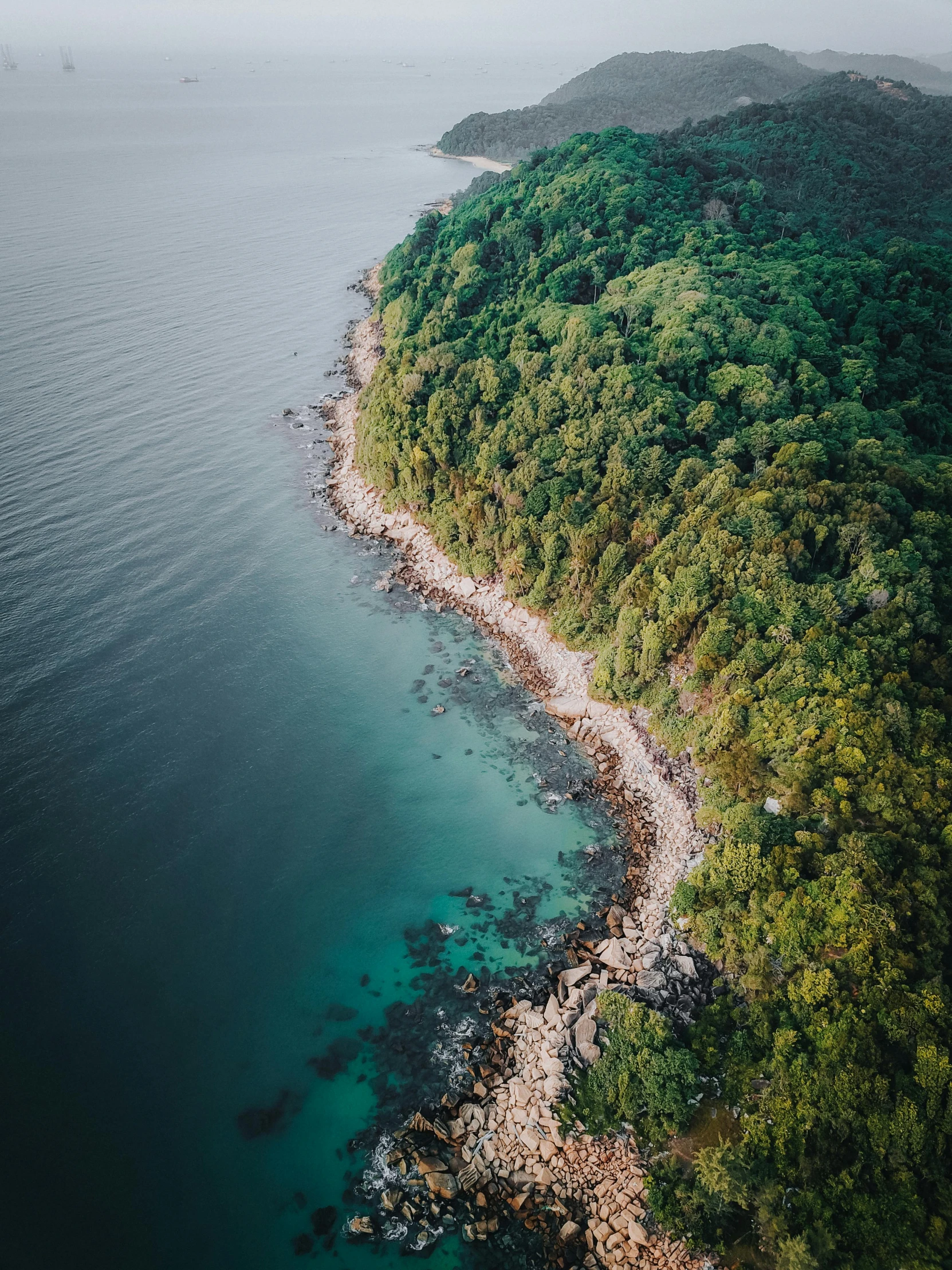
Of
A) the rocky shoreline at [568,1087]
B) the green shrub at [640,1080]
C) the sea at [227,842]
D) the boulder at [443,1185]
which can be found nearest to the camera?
the rocky shoreline at [568,1087]

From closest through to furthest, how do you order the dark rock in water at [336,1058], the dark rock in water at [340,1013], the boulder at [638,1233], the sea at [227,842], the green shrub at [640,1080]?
1. the boulder at [638,1233]
2. the green shrub at [640,1080]
3. the sea at [227,842]
4. the dark rock in water at [336,1058]
5. the dark rock in water at [340,1013]

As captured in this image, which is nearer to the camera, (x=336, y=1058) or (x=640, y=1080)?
(x=640, y=1080)

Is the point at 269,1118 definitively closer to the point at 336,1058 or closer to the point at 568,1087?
the point at 336,1058

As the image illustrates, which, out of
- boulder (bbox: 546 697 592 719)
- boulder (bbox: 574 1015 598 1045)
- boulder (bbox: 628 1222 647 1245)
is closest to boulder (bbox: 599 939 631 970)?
boulder (bbox: 574 1015 598 1045)

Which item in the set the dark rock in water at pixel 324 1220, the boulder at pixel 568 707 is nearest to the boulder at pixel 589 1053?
the dark rock in water at pixel 324 1220

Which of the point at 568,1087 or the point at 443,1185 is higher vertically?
the point at 568,1087

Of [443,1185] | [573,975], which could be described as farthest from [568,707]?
[443,1185]

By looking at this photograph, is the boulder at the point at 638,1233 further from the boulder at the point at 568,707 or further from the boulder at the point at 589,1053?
the boulder at the point at 568,707
